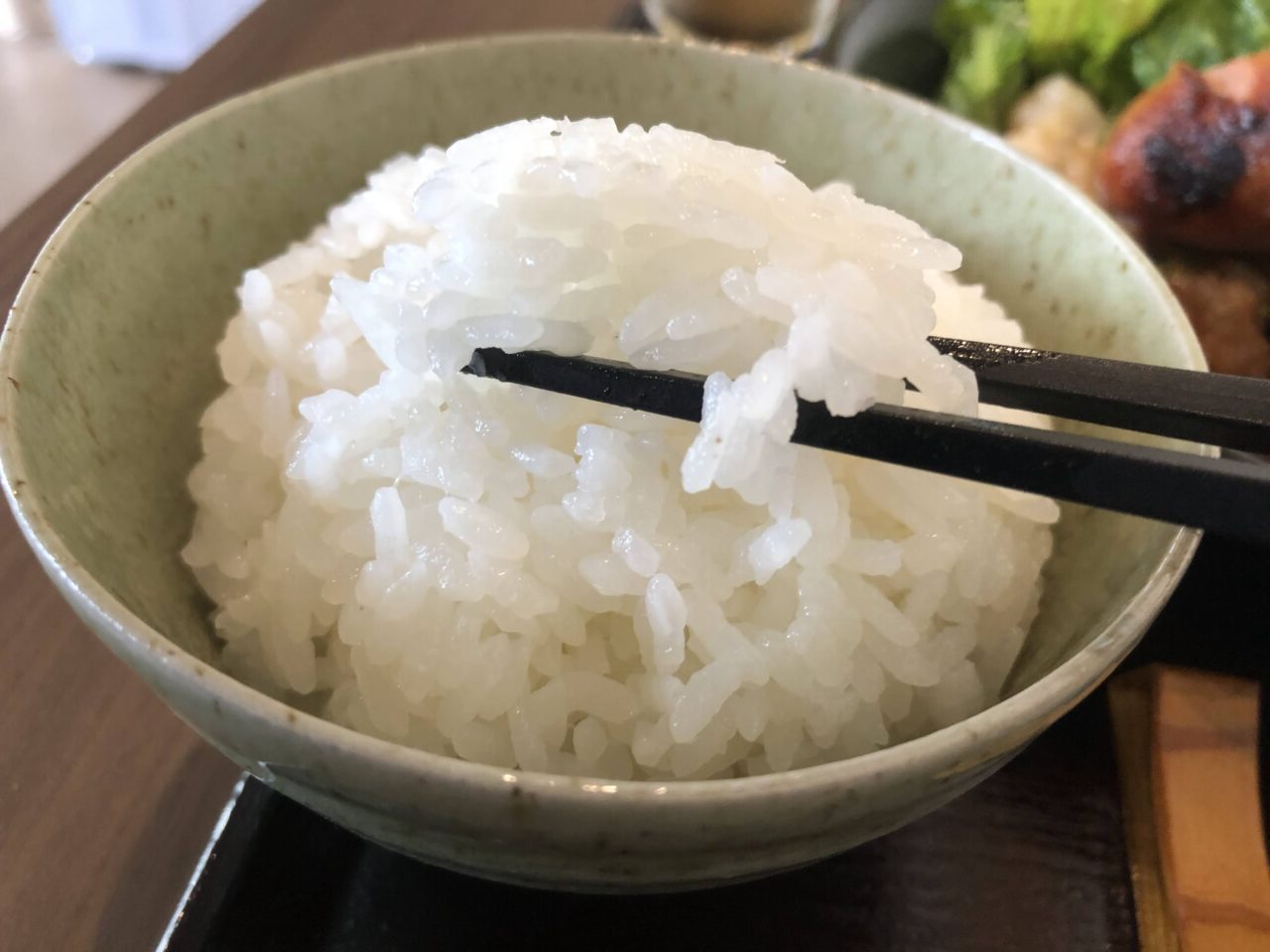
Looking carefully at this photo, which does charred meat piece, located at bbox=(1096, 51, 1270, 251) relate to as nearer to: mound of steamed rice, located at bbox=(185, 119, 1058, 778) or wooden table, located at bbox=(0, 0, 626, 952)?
mound of steamed rice, located at bbox=(185, 119, 1058, 778)

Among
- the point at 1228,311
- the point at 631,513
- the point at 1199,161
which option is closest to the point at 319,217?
the point at 631,513

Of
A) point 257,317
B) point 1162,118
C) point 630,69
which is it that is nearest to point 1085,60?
point 1162,118

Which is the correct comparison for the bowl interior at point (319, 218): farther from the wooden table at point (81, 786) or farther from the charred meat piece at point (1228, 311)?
the charred meat piece at point (1228, 311)

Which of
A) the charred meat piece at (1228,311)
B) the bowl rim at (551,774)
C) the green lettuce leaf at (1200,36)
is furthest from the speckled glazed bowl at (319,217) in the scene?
the green lettuce leaf at (1200,36)

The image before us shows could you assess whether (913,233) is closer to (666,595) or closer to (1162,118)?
(666,595)

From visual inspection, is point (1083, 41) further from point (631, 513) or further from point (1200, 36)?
point (631, 513)
